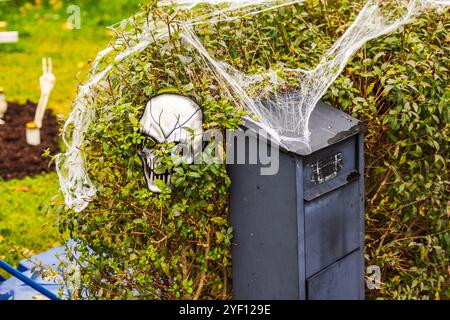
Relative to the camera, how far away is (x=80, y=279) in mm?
4410

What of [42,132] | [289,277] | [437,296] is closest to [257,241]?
[289,277]

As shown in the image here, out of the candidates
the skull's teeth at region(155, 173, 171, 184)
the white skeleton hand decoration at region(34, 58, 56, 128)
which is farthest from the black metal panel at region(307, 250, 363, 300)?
the white skeleton hand decoration at region(34, 58, 56, 128)

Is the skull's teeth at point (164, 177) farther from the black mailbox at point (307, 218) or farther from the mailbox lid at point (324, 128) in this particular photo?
the mailbox lid at point (324, 128)

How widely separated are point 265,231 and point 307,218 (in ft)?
0.76

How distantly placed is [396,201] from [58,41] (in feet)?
20.8

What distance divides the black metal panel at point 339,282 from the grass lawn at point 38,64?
2.39 metres

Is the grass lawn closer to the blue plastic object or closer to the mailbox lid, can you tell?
the blue plastic object

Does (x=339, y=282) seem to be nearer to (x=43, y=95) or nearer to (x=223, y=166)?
(x=223, y=166)

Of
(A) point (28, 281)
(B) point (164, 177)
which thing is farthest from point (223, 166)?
(A) point (28, 281)

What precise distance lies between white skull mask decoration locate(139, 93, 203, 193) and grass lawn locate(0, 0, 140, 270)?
184 centimetres

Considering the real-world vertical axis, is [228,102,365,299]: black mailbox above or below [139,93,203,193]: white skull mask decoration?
below

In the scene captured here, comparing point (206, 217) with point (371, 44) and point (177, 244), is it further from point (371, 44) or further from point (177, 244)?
point (371, 44)

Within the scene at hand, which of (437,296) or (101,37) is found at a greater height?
(101,37)

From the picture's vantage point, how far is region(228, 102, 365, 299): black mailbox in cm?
386
